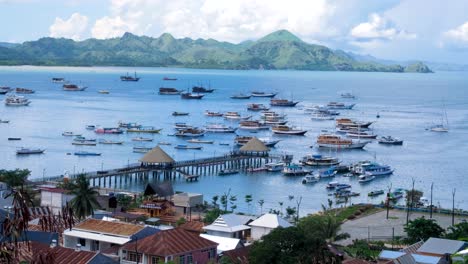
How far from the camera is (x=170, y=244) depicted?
26.9 m

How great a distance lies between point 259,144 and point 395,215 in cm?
2634

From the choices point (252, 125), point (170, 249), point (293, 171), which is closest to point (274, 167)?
point (293, 171)

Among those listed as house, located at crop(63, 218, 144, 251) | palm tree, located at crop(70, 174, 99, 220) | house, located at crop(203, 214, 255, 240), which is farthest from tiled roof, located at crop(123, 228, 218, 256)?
palm tree, located at crop(70, 174, 99, 220)

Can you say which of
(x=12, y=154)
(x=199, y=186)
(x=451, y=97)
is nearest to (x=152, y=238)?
(x=199, y=186)

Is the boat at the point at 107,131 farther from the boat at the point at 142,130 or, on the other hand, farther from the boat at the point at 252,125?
the boat at the point at 252,125

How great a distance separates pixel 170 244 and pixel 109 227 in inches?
154

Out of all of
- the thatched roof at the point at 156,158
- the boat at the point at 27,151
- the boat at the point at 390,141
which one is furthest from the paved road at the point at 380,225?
the boat at the point at 390,141

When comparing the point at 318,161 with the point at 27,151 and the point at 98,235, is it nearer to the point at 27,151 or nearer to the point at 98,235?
the point at 27,151

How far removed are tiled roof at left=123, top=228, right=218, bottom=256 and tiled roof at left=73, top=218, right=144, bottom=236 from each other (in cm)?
166

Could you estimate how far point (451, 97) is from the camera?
619ft

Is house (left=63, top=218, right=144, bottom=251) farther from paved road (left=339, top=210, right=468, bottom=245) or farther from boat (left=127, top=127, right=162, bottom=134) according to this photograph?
boat (left=127, top=127, right=162, bottom=134)

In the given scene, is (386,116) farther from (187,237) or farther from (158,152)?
(187,237)

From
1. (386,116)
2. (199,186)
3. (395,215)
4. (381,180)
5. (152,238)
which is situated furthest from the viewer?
(386,116)

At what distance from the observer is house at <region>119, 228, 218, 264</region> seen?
2653 cm
